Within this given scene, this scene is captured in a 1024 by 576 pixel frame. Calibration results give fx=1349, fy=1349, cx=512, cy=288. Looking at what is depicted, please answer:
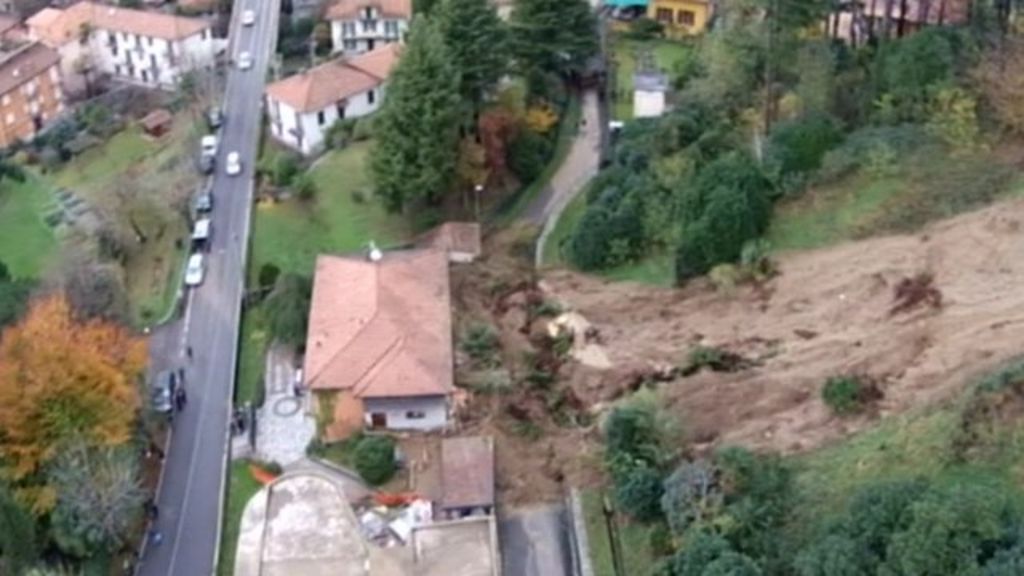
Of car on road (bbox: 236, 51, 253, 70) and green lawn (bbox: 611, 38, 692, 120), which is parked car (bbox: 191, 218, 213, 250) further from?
car on road (bbox: 236, 51, 253, 70)

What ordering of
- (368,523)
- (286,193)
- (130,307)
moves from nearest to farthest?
1. (368,523)
2. (130,307)
3. (286,193)

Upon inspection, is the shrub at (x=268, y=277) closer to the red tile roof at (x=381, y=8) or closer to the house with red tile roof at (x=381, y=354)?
the house with red tile roof at (x=381, y=354)

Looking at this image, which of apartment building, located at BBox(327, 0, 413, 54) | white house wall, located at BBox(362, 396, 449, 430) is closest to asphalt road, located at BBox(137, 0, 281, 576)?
white house wall, located at BBox(362, 396, 449, 430)

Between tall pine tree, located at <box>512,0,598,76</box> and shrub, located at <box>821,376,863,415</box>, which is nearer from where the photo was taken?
shrub, located at <box>821,376,863,415</box>

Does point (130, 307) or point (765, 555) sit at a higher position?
point (130, 307)

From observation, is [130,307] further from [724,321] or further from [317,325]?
[724,321]

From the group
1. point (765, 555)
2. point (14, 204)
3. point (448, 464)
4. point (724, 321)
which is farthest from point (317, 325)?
point (14, 204)

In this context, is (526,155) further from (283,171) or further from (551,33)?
(283,171)

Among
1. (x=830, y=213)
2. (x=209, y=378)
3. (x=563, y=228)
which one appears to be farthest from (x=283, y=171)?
(x=830, y=213)
